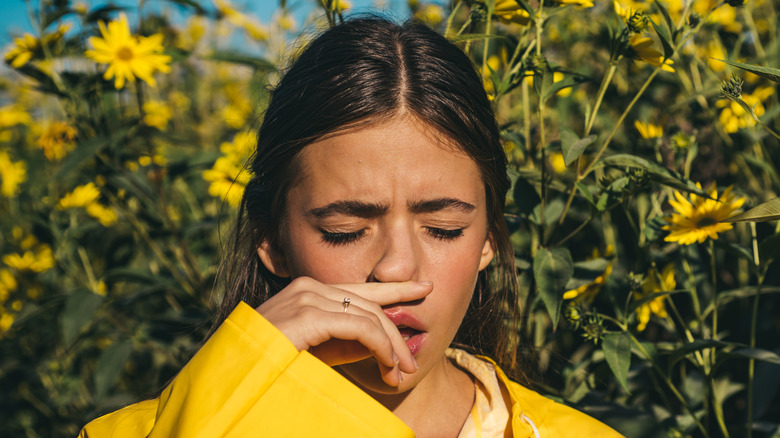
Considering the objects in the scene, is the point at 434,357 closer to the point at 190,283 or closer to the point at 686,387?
the point at 686,387

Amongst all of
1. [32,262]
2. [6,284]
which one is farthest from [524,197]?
[6,284]

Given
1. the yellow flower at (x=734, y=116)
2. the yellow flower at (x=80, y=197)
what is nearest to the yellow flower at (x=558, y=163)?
the yellow flower at (x=734, y=116)

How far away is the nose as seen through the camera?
85cm

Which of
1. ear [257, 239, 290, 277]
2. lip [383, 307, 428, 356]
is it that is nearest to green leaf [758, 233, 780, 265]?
lip [383, 307, 428, 356]

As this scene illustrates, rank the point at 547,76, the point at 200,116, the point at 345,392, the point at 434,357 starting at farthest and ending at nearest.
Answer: the point at 200,116 → the point at 547,76 → the point at 434,357 → the point at 345,392

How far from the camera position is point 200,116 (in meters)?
3.12

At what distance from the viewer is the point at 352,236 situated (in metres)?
0.91

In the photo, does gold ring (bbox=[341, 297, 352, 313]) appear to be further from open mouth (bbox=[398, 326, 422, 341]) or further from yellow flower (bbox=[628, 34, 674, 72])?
yellow flower (bbox=[628, 34, 674, 72])

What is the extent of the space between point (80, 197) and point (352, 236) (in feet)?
4.46

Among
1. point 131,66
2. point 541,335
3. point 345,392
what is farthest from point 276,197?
point 131,66

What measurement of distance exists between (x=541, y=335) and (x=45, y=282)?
1666mm

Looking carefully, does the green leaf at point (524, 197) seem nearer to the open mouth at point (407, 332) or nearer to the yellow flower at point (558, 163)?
the open mouth at point (407, 332)

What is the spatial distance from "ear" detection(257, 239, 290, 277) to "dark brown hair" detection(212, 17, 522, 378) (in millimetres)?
17

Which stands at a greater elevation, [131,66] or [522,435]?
[131,66]
